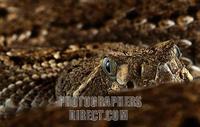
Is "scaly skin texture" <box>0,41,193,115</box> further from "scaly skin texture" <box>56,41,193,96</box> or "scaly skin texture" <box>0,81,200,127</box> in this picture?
"scaly skin texture" <box>0,81,200,127</box>

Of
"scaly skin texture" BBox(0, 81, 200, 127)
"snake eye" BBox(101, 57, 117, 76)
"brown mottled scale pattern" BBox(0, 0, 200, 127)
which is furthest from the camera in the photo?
"brown mottled scale pattern" BBox(0, 0, 200, 127)

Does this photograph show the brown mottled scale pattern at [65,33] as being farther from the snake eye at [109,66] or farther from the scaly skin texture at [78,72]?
the snake eye at [109,66]

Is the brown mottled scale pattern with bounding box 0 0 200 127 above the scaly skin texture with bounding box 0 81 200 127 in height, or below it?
above

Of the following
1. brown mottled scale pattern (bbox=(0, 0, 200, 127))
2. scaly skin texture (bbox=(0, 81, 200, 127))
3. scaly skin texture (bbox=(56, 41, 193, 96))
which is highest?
brown mottled scale pattern (bbox=(0, 0, 200, 127))

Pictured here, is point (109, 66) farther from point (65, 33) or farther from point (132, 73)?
point (65, 33)

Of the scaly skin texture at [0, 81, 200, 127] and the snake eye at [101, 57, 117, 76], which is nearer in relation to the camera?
the scaly skin texture at [0, 81, 200, 127]

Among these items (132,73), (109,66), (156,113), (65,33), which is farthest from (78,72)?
(156,113)

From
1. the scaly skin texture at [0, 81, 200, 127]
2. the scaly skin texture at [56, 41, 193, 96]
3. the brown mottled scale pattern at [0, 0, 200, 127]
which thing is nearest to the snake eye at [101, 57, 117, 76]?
the scaly skin texture at [56, 41, 193, 96]

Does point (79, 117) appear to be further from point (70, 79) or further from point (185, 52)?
point (185, 52)
